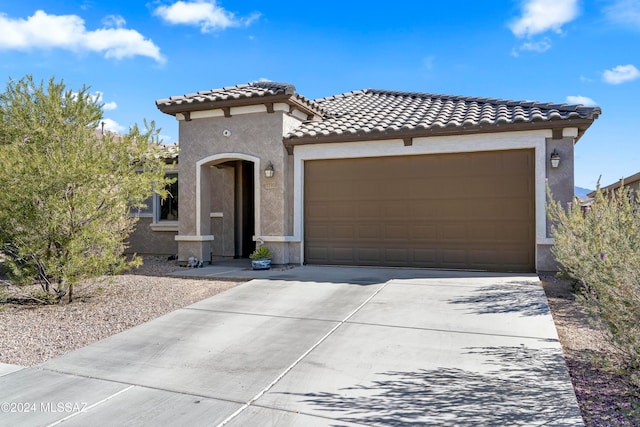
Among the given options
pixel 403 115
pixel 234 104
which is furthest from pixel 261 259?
pixel 403 115

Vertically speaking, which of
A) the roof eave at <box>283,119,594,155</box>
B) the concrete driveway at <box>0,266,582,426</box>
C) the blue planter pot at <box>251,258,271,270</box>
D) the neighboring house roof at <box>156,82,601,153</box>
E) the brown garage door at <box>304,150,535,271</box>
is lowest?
the concrete driveway at <box>0,266,582,426</box>

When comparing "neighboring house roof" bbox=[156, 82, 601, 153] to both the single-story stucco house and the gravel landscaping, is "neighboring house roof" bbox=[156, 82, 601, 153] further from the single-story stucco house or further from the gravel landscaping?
the gravel landscaping

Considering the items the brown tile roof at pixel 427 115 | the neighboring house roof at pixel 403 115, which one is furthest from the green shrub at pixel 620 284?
the brown tile roof at pixel 427 115

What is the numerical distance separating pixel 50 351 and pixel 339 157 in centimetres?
745

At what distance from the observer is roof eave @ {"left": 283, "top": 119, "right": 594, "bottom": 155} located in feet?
30.4

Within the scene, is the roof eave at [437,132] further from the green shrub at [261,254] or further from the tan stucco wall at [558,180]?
the green shrub at [261,254]

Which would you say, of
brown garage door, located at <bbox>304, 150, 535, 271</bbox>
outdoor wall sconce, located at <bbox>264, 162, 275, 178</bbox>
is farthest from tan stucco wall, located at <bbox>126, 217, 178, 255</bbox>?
brown garage door, located at <bbox>304, 150, 535, 271</bbox>

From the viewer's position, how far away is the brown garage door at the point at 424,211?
387 inches

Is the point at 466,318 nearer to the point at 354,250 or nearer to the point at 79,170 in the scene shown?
the point at 354,250

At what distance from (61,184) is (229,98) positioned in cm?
500

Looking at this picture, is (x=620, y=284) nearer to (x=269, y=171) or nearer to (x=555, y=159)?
(x=555, y=159)

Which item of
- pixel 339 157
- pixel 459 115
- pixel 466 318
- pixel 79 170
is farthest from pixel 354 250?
pixel 79 170

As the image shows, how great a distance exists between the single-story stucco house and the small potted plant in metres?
0.51

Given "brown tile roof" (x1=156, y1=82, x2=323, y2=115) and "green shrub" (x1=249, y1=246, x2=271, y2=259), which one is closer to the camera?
"green shrub" (x1=249, y1=246, x2=271, y2=259)
